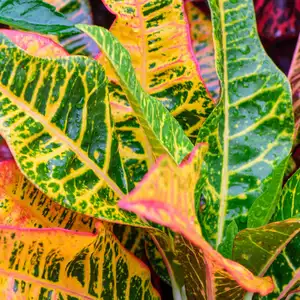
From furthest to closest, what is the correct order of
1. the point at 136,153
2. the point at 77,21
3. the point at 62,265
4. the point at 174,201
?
the point at 77,21 → the point at 136,153 → the point at 62,265 → the point at 174,201

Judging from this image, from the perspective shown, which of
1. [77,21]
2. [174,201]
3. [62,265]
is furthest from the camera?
[77,21]

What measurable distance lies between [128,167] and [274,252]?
7.2 inches

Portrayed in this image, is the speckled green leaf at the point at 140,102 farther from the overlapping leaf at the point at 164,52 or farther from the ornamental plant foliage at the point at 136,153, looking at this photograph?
→ the overlapping leaf at the point at 164,52

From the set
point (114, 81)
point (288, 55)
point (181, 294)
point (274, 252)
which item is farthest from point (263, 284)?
point (288, 55)

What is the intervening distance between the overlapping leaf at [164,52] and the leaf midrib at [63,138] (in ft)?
0.37

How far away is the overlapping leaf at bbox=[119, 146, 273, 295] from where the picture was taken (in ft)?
0.90

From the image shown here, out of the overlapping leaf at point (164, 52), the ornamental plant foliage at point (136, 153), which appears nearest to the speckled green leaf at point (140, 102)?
the ornamental plant foliage at point (136, 153)

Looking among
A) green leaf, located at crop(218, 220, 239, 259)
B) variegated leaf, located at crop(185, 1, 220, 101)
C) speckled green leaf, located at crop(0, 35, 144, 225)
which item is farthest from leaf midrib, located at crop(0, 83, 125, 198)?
variegated leaf, located at crop(185, 1, 220, 101)

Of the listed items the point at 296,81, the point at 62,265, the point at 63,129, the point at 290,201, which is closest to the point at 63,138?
the point at 63,129

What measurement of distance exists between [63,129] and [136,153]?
10 cm

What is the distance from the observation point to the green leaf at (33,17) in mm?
528

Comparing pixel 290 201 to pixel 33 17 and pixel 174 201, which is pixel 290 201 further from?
pixel 33 17

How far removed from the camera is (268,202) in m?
0.46

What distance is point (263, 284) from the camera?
0.38 meters
